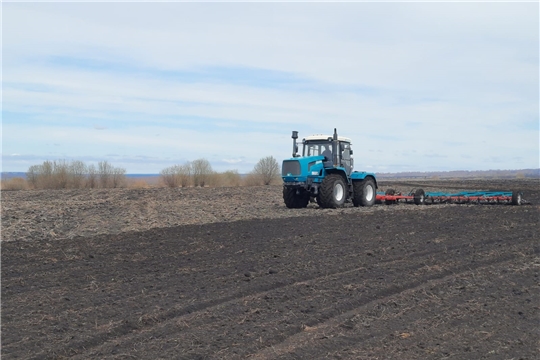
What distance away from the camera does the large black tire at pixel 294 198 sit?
69.1ft

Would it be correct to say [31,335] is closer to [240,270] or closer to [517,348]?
[240,270]

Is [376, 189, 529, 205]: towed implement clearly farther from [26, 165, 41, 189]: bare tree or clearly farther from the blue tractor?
[26, 165, 41, 189]: bare tree

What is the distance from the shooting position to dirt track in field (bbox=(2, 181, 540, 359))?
18.8 ft

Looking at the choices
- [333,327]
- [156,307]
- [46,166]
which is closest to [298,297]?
[333,327]

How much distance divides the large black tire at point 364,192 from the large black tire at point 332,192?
1.13 m

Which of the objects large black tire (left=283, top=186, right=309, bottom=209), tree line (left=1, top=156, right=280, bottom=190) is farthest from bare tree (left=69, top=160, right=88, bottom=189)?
large black tire (left=283, top=186, right=309, bottom=209)

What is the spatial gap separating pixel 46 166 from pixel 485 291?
38.8 meters

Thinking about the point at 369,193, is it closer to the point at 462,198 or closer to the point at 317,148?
the point at 317,148

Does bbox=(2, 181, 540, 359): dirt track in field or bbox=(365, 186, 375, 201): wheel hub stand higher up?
bbox=(365, 186, 375, 201): wheel hub

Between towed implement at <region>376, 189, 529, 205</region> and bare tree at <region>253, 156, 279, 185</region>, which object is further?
bare tree at <region>253, 156, 279, 185</region>

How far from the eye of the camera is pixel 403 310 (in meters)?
6.79

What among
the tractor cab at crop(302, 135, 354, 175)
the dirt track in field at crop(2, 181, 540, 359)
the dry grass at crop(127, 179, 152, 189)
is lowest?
the dirt track in field at crop(2, 181, 540, 359)

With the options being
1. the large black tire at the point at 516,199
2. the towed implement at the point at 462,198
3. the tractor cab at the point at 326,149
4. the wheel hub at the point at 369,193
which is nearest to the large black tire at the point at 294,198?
the tractor cab at the point at 326,149

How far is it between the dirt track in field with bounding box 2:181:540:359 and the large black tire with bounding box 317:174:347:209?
246 inches
